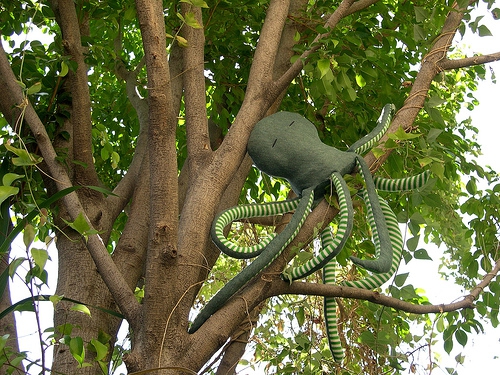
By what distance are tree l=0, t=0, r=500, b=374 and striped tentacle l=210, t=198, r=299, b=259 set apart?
44mm

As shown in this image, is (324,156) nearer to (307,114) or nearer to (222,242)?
(222,242)

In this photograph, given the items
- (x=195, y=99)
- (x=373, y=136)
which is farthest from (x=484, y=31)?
(x=195, y=99)

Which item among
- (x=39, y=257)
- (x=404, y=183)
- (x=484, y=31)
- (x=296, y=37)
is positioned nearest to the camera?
(x=39, y=257)

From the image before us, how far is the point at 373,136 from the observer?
78.3 inches

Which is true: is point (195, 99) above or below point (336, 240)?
above

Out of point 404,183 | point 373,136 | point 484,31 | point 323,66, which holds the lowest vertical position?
point 404,183

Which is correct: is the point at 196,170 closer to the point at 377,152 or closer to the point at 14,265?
the point at 377,152

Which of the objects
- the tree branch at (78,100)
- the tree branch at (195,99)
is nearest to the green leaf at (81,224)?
the tree branch at (195,99)

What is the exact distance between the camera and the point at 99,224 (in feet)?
6.91

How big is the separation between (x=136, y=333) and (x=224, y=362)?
0.60m

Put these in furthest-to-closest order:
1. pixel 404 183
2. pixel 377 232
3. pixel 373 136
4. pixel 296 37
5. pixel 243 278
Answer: pixel 296 37 → pixel 373 136 → pixel 404 183 → pixel 377 232 → pixel 243 278

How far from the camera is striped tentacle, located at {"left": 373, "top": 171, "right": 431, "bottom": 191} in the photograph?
73.1 inches

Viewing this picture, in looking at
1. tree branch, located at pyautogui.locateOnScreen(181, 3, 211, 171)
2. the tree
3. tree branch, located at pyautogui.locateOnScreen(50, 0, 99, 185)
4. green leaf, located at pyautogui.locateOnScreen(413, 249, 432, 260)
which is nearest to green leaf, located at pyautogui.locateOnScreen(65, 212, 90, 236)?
the tree

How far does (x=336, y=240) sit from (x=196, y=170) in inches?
19.2
